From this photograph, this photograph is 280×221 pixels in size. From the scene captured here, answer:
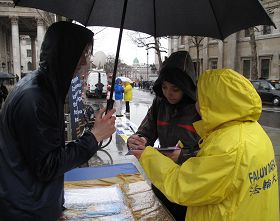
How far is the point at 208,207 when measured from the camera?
175 centimetres

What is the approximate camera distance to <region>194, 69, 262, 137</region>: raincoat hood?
5.60 feet

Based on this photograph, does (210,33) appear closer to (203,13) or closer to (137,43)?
(203,13)

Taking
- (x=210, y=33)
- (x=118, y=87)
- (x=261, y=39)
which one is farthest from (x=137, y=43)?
(x=210, y=33)

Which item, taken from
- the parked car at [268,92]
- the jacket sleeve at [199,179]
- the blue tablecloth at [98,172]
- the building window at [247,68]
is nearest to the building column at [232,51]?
the building window at [247,68]

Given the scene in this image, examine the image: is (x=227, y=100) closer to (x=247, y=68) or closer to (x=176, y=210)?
(x=176, y=210)

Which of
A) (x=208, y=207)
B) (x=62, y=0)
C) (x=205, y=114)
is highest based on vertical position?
(x=62, y=0)

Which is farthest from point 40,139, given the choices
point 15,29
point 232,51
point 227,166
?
point 15,29

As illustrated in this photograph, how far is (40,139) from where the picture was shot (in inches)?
66.4

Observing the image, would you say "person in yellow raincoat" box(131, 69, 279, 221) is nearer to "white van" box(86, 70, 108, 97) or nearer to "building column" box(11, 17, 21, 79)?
"white van" box(86, 70, 108, 97)

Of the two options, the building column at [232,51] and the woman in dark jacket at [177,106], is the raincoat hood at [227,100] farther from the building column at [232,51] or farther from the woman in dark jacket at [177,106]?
the building column at [232,51]

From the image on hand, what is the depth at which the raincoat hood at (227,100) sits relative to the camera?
171cm

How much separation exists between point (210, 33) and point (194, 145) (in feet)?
4.06

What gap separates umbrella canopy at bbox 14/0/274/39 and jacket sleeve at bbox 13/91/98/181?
1317 mm

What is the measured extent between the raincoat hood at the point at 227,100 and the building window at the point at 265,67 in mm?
33101
